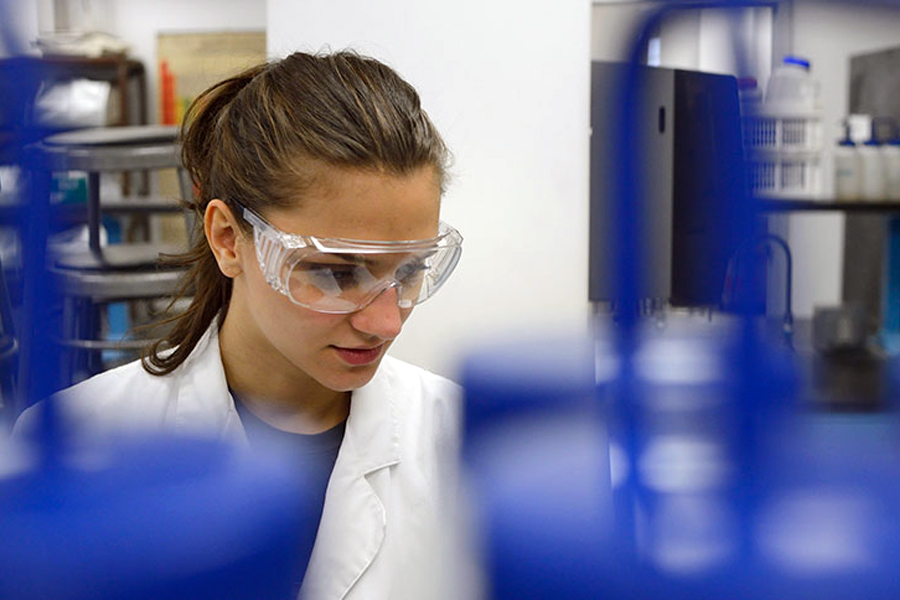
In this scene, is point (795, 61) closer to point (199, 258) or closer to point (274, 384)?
point (274, 384)

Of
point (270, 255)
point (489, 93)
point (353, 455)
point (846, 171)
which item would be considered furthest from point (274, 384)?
point (489, 93)

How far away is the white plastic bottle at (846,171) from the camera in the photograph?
0.50 metres

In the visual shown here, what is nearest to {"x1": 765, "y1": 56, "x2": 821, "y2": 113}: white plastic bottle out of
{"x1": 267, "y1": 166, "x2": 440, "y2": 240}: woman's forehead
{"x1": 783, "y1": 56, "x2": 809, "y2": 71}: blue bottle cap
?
{"x1": 783, "y1": 56, "x2": 809, "y2": 71}: blue bottle cap

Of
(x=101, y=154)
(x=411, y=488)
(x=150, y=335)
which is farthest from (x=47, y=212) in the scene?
(x=150, y=335)

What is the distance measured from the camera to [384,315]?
2.58ft

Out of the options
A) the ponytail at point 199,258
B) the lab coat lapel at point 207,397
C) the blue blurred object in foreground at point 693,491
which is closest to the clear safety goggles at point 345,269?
the lab coat lapel at point 207,397

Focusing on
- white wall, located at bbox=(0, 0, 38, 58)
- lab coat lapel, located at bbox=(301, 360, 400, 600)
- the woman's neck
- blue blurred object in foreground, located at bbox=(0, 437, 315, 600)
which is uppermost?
white wall, located at bbox=(0, 0, 38, 58)

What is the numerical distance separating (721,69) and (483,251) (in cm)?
126

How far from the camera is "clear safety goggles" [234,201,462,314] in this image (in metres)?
0.75

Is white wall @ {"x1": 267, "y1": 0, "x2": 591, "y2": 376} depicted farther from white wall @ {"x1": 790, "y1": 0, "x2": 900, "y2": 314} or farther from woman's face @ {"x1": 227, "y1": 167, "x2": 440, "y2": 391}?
white wall @ {"x1": 790, "y1": 0, "x2": 900, "y2": 314}

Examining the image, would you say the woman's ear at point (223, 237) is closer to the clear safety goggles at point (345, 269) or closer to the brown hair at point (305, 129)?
the brown hair at point (305, 129)

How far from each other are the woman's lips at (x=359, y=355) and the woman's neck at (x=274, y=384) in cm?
4

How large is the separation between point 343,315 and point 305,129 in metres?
0.17

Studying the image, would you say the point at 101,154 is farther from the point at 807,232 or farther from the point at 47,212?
the point at 807,232
